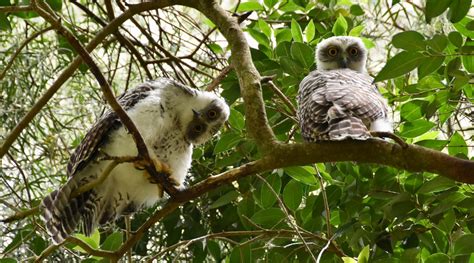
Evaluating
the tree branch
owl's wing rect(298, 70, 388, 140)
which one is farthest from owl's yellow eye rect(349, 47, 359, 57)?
the tree branch

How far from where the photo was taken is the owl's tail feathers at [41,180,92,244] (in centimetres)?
212

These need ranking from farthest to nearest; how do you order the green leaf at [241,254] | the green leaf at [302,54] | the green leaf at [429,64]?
the green leaf at [302,54] → the green leaf at [241,254] → the green leaf at [429,64]

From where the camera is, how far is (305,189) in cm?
251

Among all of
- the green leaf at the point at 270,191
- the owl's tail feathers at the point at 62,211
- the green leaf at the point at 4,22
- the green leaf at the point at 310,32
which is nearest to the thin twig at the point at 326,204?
the green leaf at the point at 270,191

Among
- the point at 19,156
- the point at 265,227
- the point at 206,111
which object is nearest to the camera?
the point at 265,227

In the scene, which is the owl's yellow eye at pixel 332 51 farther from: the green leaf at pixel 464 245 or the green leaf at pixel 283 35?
the green leaf at pixel 464 245

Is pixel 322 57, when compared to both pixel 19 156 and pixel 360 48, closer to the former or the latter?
pixel 360 48

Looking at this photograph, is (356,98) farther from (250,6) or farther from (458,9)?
(250,6)

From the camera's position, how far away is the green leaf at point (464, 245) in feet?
6.21

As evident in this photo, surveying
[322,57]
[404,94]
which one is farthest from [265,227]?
[322,57]

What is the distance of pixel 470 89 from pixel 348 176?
48 cm

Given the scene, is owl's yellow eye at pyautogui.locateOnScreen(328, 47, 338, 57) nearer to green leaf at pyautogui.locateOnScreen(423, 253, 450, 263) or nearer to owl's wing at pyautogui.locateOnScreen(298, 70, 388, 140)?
owl's wing at pyautogui.locateOnScreen(298, 70, 388, 140)

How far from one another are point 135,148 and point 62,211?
320mm

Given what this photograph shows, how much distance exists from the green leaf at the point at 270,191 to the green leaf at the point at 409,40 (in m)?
0.68
